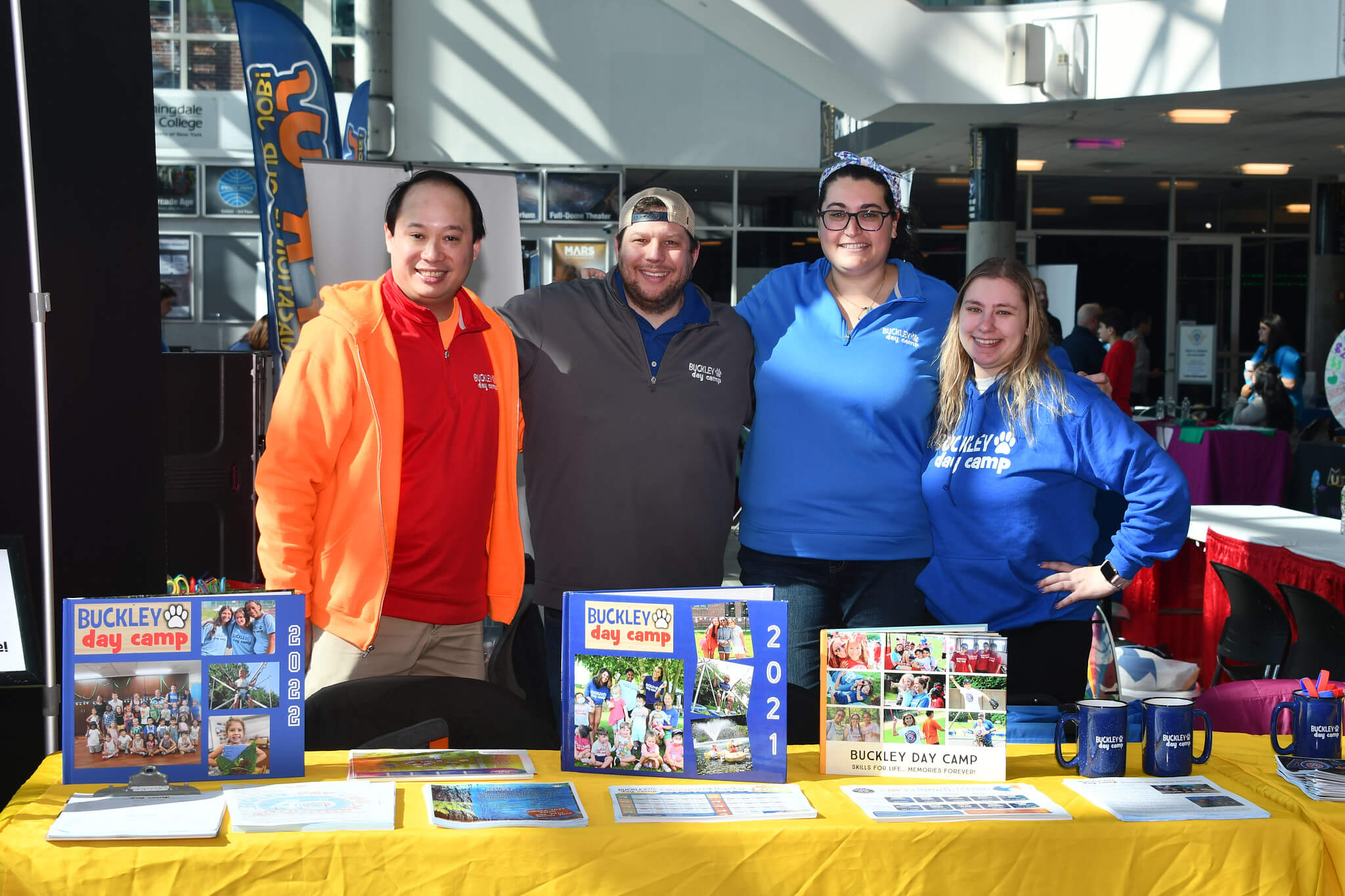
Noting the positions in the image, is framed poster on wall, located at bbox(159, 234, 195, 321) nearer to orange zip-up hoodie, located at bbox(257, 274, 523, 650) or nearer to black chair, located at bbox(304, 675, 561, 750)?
orange zip-up hoodie, located at bbox(257, 274, 523, 650)

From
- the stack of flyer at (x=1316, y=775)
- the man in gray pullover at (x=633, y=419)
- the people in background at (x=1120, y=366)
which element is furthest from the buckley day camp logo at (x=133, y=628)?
the people in background at (x=1120, y=366)

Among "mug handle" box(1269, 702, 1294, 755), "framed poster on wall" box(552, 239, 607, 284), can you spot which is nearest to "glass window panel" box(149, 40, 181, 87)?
"framed poster on wall" box(552, 239, 607, 284)

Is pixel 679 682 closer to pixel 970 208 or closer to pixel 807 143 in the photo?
pixel 970 208

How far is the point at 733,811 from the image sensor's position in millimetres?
1711

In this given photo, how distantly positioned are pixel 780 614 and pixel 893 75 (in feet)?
27.1

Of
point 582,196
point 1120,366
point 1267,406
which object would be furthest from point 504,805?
point 582,196

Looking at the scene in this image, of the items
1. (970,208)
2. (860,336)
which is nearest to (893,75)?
(970,208)

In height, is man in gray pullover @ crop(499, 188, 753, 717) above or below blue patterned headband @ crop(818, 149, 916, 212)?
below

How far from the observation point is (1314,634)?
3738mm

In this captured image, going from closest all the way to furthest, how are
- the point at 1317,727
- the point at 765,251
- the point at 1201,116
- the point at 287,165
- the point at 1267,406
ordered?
the point at 1317,727, the point at 287,165, the point at 1267,406, the point at 1201,116, the point at 765,251

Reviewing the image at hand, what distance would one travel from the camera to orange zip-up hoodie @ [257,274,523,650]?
2258 millimetres

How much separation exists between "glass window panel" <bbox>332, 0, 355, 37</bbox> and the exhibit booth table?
455 inches

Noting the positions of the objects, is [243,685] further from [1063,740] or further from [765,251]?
[765,251]

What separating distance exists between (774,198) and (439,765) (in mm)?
12648
